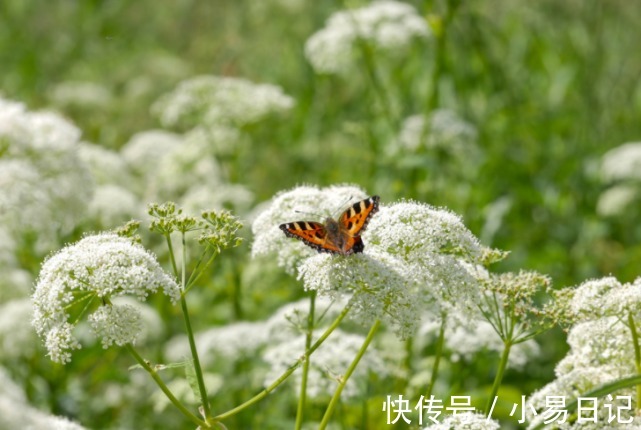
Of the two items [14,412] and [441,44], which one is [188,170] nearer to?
[441,44]

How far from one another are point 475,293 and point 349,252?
0.71m

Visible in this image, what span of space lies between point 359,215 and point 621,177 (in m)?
6.85

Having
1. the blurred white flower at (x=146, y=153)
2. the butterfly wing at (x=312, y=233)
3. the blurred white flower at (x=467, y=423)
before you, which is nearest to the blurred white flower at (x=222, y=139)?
the blurred white flower at (x=146, y=153)

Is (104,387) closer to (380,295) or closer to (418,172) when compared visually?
(418,172)

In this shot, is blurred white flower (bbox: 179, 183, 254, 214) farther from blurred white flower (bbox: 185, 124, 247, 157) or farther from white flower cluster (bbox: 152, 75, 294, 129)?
white flower cluster (bbox: 152, 75, 294, 129)

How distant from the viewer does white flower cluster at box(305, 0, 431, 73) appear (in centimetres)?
952

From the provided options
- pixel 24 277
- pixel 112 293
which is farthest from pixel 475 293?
pixel 24 277

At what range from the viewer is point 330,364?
242 inches

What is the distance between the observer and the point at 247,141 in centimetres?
997

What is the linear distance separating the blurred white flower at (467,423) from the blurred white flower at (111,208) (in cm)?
531

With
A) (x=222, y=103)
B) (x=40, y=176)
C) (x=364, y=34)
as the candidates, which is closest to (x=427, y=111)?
(x=364, y=34)

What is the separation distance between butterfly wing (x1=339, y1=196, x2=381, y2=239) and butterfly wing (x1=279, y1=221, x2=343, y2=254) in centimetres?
11

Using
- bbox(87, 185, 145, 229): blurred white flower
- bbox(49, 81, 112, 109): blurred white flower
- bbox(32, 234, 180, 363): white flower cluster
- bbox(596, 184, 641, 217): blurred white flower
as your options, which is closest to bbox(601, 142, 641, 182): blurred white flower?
bbox(596, 184, 641, 217): blurred white flower

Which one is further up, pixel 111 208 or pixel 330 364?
pixel 111 208
